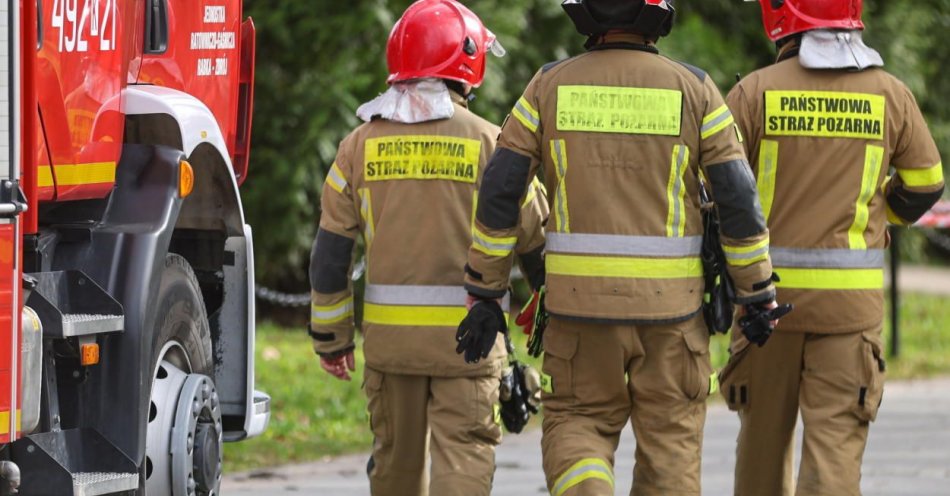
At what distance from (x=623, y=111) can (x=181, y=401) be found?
1518mm

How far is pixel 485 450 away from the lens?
233 inches

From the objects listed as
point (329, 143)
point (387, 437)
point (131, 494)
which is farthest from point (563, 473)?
point (329, 143)

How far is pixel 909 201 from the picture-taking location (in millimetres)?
6113

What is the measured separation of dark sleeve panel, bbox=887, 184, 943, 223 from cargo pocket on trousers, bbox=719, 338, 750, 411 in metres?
0.70

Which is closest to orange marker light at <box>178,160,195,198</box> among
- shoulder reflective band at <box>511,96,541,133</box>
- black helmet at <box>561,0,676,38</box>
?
shoulder reflective band at <box>511,96,541,133</box>

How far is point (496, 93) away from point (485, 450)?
744 cm

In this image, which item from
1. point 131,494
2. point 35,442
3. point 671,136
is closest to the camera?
point 35,442

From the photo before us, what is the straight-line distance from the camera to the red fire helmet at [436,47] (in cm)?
607

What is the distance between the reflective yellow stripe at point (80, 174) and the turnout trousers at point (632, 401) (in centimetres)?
141

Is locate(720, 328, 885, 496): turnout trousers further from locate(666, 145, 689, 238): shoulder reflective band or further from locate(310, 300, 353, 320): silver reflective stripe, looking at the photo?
locate(310, 300, 353, 320): silver reflective stripe

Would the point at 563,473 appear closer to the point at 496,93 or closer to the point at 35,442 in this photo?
the point at 35,442

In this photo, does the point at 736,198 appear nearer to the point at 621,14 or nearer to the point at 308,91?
the point at 621,14

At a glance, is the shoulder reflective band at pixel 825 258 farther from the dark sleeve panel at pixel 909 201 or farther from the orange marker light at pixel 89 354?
the orange marker light at pixel 89 354

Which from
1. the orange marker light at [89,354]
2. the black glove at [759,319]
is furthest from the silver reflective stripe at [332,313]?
the orange marker light at [89,354]
